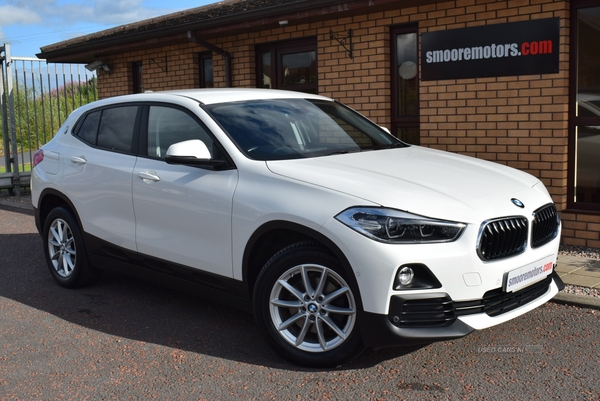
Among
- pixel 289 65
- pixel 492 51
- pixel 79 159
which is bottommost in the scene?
pixel 79 159

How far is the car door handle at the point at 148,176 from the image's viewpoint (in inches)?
208

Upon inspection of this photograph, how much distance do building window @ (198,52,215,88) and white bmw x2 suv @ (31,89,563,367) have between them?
5.64m

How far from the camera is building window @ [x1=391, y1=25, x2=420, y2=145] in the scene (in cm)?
872

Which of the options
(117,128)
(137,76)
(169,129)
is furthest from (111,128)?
(137,76)

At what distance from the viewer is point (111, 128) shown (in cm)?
609

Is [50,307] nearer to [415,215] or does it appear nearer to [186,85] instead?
[415,215]

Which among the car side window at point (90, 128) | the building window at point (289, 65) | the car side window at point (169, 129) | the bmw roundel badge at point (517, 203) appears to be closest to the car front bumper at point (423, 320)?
the bmw roundel badge at point (517, 203)

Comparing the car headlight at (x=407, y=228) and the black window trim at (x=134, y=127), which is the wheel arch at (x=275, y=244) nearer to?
the car headlight at (x=407, y=228)

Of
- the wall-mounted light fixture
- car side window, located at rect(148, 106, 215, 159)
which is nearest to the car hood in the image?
car side window, located at rect(148, 106, 215, 159)

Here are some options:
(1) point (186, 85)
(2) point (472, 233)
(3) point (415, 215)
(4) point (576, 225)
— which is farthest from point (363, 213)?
(1) point (186, 85)

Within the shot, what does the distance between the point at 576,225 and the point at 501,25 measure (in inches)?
89.0

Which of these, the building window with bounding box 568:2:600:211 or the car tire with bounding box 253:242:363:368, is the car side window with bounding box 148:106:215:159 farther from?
the building window with bounding box 568:2:600:211

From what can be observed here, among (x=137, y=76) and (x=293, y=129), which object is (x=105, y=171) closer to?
(x=293, y=129)

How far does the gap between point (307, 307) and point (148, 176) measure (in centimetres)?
177
